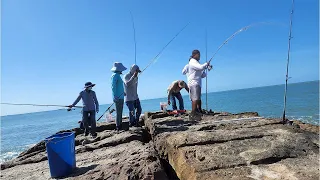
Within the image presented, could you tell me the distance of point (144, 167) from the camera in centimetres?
314

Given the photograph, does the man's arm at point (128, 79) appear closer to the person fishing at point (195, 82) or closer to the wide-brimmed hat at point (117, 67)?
the wide-brimmed hat at point (117, 67)

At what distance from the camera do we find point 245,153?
2836 mm

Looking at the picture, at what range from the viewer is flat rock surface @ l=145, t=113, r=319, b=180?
7.70ft

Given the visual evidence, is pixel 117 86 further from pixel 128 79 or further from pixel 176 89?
pixel 176 89

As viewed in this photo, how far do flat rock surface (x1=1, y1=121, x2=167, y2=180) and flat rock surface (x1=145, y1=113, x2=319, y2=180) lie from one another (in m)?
0.36

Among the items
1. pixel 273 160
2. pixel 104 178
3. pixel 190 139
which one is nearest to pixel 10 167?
pixel 104 178

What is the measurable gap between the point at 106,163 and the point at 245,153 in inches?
83.5

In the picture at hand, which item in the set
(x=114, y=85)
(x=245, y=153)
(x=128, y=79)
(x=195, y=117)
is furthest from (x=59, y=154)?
(x=128, y=79)

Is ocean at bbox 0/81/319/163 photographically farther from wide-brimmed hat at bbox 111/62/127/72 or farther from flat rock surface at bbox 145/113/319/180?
flat rock surface at bbox 145/113/319/180

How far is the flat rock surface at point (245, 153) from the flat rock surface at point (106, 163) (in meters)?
0.36

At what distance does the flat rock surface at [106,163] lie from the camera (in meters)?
3.06

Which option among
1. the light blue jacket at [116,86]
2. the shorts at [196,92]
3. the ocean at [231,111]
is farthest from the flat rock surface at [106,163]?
the ocean at [231,111]

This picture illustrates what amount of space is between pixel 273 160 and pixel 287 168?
25 centimetres

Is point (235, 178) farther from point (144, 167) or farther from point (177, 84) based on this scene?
point (177, 84)
